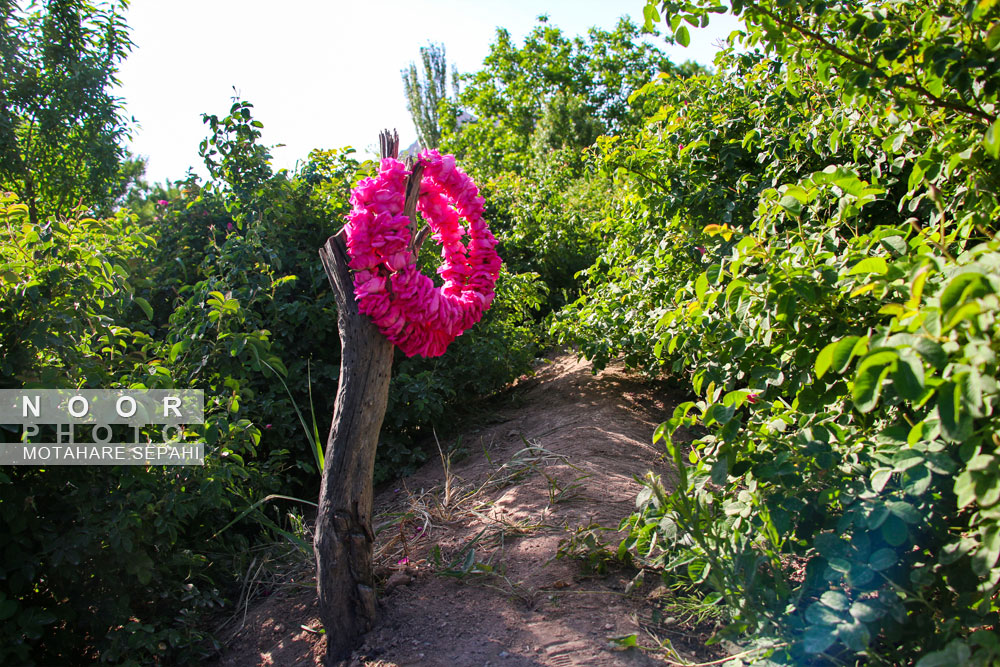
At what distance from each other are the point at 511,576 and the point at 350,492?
764 millimetres

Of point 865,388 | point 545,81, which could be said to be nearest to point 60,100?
point 865,388

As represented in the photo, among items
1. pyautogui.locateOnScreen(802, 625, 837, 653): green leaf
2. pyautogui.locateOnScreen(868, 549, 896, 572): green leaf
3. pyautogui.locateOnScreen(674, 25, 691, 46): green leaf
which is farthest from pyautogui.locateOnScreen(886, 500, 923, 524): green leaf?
pyautogui.locateOnScreen(674, 25, 691, 46): green leaf

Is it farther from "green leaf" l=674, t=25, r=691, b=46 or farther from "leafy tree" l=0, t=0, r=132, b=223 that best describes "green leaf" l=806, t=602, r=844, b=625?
"leafy tree" l=0, t=0, r=132, b=223

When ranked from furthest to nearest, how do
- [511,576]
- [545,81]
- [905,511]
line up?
[545,81], [511,576], [905,511]

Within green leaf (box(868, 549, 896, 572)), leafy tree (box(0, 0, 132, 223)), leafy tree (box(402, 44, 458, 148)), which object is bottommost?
green leaf (box(868, 549, 896, 572))

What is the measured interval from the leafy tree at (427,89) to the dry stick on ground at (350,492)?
78.3 ft

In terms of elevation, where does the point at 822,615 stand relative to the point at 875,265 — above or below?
below

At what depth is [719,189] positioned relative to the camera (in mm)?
3580

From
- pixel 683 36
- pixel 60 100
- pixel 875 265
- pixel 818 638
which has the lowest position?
pixel 818 638

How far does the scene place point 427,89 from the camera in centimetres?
2564

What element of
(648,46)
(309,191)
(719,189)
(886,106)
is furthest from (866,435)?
(648,46)

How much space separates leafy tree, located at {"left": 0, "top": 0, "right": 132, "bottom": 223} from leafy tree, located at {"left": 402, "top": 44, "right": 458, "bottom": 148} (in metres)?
19.0

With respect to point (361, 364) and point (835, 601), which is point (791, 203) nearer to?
point (835, 601)

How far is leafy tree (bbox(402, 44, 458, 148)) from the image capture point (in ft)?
83.1
